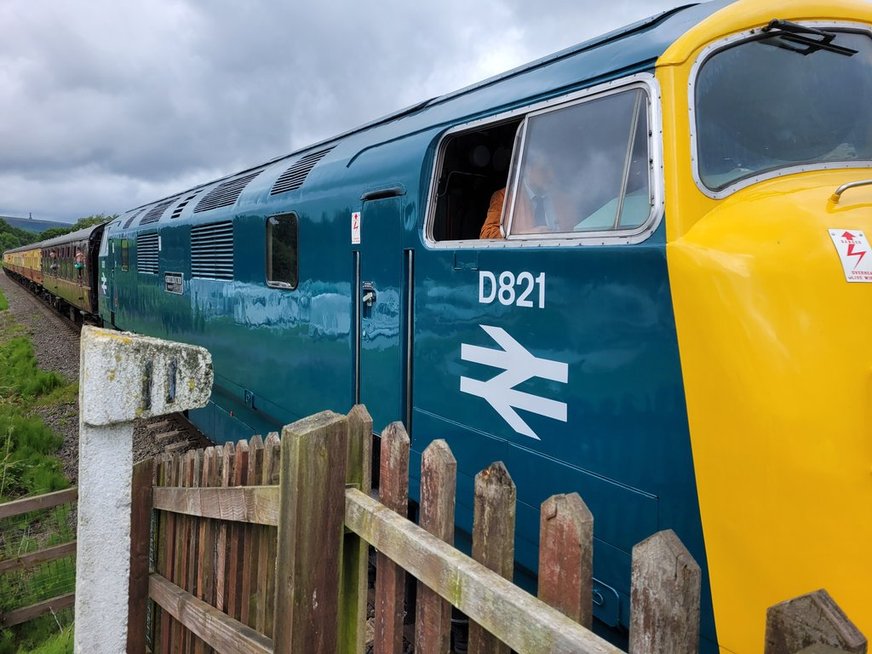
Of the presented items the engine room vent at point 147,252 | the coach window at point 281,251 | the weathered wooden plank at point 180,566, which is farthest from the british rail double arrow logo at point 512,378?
the engine room vent at point 147,252

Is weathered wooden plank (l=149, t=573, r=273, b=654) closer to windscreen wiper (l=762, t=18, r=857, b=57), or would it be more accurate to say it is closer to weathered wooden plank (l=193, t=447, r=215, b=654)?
weathered wooden plank (l=193, t=447, r=215, b=654)

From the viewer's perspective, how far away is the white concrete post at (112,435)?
2289mm

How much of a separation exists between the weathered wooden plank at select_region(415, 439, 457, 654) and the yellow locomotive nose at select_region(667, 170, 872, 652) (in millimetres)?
845

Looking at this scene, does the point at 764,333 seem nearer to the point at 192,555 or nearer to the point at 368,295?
the point at 368,295

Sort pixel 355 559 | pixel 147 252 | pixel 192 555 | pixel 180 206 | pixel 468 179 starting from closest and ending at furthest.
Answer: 1. pixel 355 559
2. pixel 192 555
3. pixel 468 179
4. pixel 180 206
5. pixel 147 252

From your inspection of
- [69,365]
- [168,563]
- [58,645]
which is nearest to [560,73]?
[168,563]

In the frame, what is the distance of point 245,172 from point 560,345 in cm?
519

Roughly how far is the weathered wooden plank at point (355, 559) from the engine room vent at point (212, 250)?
4224mm

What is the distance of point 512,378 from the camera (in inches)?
106

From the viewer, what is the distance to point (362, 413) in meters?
1.89

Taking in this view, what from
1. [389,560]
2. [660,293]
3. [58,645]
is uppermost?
[660,293]

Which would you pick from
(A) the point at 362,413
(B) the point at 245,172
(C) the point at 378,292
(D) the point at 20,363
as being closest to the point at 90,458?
(A) the point at 362,413

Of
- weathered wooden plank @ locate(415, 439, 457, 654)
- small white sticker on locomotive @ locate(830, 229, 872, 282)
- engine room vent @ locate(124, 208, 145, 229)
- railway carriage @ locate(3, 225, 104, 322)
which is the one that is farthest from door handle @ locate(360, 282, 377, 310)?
railway carriage @ locate(3, 225, 104, 322)

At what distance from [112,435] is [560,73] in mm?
2335
